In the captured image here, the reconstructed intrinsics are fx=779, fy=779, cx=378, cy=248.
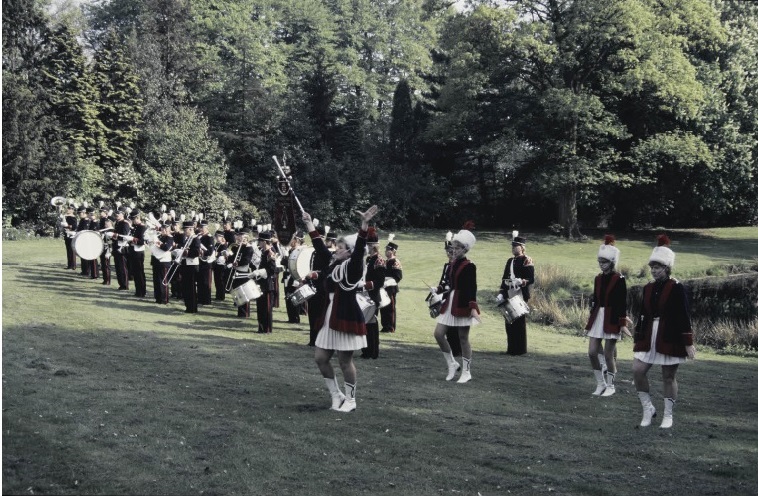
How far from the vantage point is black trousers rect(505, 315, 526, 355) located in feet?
52.3

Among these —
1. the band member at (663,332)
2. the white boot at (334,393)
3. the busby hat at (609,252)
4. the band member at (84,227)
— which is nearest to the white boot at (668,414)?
the band member at (663,332)

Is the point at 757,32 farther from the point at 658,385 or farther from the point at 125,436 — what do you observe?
the point at 125,436

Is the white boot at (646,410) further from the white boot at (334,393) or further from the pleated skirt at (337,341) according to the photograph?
the white boot at (334,393)

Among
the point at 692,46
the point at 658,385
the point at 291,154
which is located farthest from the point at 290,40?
the point at 658,385

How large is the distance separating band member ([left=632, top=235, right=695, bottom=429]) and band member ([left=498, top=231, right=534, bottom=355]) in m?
5.27

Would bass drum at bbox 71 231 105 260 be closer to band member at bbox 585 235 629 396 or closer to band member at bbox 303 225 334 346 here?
band member at bbox 303 225 334 346

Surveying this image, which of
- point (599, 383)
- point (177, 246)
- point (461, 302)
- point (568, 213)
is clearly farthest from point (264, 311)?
point (568, 213)

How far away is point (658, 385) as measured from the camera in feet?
43.7

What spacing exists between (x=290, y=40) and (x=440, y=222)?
872 inches

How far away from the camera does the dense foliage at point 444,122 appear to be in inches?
1559

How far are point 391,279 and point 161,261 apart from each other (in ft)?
19.8

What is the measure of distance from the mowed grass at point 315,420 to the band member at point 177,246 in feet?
10.6

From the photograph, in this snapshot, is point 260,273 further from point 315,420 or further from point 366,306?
point 315,420

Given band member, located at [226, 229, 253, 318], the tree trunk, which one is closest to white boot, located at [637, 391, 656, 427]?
band member, located at [226, 229, 253, 318]
